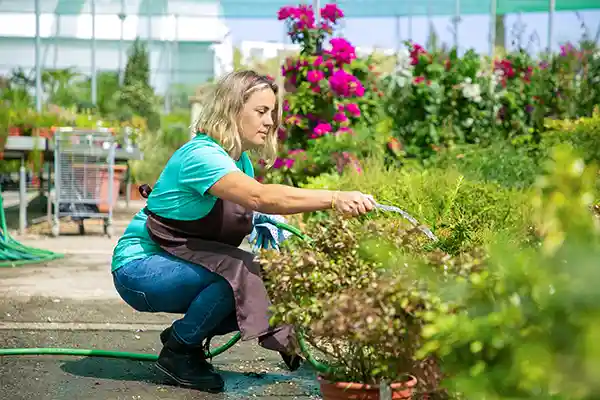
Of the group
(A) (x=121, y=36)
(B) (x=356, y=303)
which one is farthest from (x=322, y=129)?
(A) (x=121, y=36)

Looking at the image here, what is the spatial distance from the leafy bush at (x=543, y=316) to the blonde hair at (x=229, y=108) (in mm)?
2235

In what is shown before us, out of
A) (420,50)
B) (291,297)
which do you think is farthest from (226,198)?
(420,50)

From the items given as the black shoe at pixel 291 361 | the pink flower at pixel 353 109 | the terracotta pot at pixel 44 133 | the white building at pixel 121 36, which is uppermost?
the white building at pixel 121 36

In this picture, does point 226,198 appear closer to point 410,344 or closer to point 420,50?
point 410,344

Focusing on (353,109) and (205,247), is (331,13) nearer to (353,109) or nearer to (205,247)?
(353,109)

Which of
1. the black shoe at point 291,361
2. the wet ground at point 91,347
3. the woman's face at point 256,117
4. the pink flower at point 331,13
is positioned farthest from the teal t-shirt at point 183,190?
the pink flower at point 331,13

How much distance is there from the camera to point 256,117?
4.14 m

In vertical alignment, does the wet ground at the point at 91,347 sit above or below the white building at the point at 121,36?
below

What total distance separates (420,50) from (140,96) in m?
15.1

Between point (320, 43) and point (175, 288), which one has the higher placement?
point (320, 43)

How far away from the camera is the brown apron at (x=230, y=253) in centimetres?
385

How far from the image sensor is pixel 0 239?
7961mm

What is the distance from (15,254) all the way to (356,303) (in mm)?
5855

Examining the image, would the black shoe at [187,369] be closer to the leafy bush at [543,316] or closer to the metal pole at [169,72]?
the leafy bush at [543,316]
